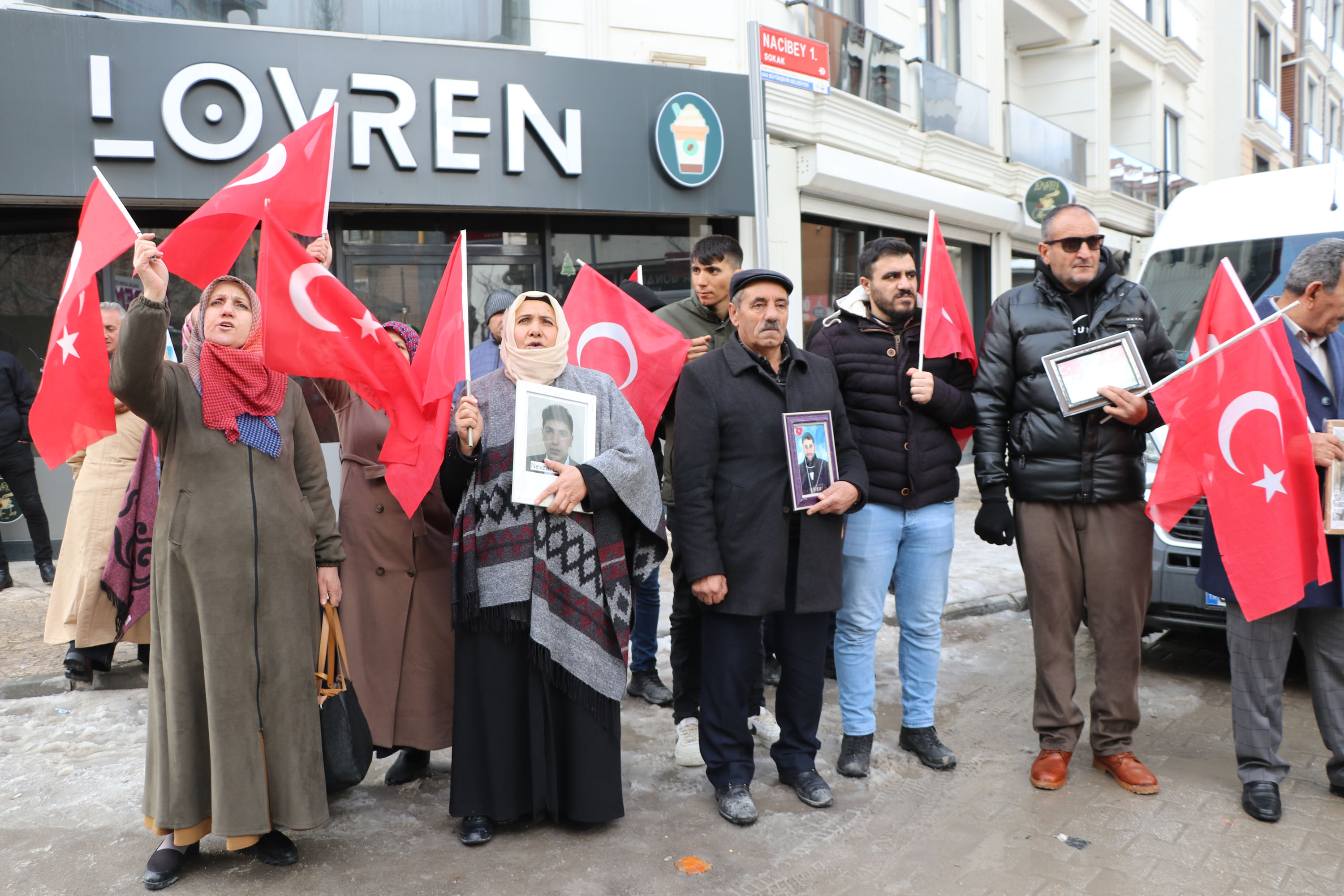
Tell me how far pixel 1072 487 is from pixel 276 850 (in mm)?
3287

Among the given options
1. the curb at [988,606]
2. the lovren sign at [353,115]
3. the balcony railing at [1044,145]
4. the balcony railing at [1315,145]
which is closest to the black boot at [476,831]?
the curb at [988,606]

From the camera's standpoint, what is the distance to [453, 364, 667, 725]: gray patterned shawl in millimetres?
3658

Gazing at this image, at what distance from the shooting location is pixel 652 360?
194 inches

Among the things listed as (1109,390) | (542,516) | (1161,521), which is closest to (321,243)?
(542,516)

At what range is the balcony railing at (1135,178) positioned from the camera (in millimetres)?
18594

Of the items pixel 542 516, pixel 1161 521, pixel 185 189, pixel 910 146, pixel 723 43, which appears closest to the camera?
pixel 542 516

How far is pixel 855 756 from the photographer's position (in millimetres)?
4281

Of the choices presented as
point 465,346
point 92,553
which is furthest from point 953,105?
point 92,553

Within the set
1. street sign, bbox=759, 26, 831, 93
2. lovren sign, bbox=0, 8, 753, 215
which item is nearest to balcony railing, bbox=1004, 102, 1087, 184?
lovren sign, bbox=0, 8, 753, 215

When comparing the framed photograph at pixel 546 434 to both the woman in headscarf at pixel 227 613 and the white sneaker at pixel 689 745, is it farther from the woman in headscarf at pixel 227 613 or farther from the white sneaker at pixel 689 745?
the white sneaker at pixel 689 745

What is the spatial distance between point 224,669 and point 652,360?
2.38 metres

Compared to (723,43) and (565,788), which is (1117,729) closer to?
(565,788)

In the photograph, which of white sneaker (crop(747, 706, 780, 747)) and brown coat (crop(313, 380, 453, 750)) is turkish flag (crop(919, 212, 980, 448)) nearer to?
white sneaker (crop(747, 706, 780, 747))

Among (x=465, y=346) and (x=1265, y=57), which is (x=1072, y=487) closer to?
(x=465, y=346)
